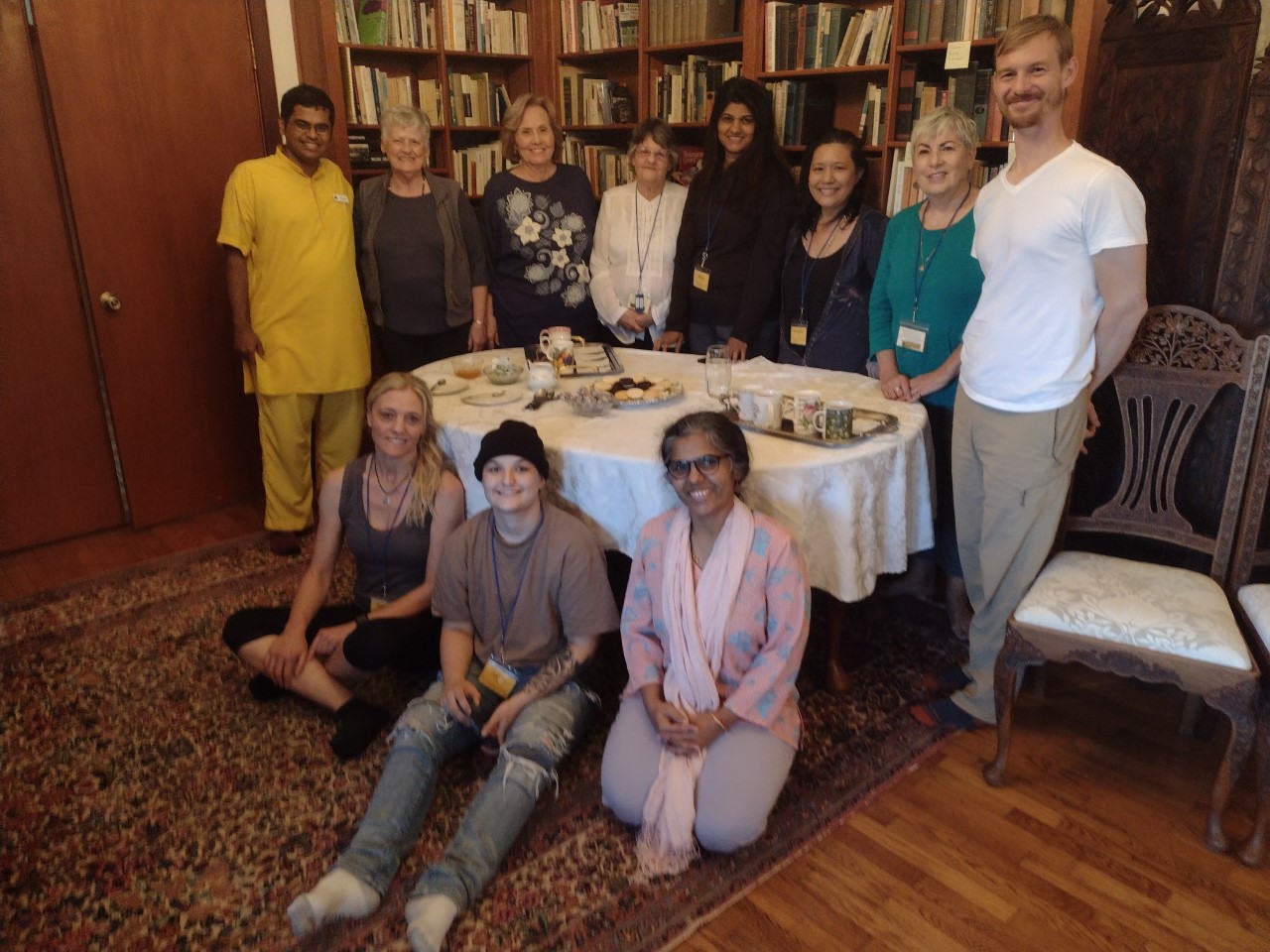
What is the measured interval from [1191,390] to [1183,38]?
912 millimetres

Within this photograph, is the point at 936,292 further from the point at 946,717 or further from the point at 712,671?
the point at 712,671

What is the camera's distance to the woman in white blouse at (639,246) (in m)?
3.32

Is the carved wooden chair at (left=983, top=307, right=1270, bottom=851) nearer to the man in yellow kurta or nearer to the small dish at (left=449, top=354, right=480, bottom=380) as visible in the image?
the small dish at (left=449, top=354, right=480, bottom=380)

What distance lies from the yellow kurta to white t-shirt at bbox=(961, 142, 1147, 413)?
2176mm

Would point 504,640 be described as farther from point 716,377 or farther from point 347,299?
point 347,299

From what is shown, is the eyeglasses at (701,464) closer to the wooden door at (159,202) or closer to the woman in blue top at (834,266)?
the woman in blue top at (834,266)

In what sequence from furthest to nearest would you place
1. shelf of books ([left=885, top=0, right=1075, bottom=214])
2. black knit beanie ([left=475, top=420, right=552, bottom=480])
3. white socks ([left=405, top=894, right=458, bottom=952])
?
1. shelf of books ([left=885, top=0, right=1075, bottom=214])
2. black knit beanie ([left=475, top=420, right=552, bottom=480])
3. white socks ([left=405, top=894, right=458, bottom=952])

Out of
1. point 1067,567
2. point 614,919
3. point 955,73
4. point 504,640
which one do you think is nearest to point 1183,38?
point 955,73

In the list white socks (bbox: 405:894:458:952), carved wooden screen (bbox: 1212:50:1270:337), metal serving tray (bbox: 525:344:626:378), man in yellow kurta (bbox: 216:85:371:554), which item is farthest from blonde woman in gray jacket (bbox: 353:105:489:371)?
carved wooden screen (bbox: 1212:50:1270:337)

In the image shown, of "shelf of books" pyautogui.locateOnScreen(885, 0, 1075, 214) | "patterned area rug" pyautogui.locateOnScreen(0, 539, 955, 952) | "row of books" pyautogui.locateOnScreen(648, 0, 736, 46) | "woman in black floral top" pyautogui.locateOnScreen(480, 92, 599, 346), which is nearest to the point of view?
"patterned area rug" pyautogui.locateOnScreen(0, 539, 955, 952)

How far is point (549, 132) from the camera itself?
10.6ft

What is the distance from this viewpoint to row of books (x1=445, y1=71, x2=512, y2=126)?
4191 mm

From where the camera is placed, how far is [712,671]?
6.17 feet

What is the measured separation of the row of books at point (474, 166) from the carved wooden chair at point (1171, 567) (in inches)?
117
